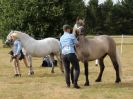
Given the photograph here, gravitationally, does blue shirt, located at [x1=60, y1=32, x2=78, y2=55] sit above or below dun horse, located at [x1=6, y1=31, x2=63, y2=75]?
above

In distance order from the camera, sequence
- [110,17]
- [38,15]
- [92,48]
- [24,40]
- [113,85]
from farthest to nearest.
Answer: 1. [110,17]
2. [38,15]
3. [24,40]
4. [92,48]
5. [113,85]

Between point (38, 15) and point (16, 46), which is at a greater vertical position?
point (38, 15)

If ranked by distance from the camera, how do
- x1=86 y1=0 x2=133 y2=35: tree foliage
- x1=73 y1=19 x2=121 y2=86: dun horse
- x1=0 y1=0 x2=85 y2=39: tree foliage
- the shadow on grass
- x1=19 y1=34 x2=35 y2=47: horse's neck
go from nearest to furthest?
the shadow on grass, x1=73 y1=19 x2=121 y2=86: dun horse, x1=19 y1=34 x2=35 y2=47: horse's neck, x1=0 y1=0 x2=85 y2=39: tree foliage, x1=86 y1=0 x2=133 y2=35: tree foliage

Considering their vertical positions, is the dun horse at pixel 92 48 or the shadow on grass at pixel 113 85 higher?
the dun horse at pixel 92 48

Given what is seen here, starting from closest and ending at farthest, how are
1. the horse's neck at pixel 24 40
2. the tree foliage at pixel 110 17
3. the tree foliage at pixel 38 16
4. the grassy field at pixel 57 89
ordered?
the grassy field at pixel 57 89
the horse's neck at pixel 24 40
the tree foliage at pixel 38 16
the tree foliage at pixel 110 17

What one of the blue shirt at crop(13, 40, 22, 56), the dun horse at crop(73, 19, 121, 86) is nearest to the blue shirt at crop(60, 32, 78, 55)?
the dun horse at crop(73, 19, 121, 86)

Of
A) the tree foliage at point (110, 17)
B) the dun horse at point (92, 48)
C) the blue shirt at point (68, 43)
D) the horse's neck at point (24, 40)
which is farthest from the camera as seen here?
the tree foliage at point (110, 17)

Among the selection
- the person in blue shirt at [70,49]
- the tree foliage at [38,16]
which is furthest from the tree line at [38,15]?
the person in blue shirt at [70,49]

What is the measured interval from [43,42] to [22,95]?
22.5 ft

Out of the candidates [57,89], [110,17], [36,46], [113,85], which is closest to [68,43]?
[57,89]

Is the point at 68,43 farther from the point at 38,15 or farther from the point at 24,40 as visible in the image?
the point at 38,15

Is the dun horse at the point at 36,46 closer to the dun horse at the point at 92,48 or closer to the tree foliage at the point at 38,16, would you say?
the dun horse at the point at 92,48

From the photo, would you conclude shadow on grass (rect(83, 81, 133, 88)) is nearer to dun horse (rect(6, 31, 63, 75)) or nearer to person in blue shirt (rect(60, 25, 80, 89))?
person in blue shirt (rect(60, 25, 80, 89))

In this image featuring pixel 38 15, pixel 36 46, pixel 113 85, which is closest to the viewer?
pixel 113 85
